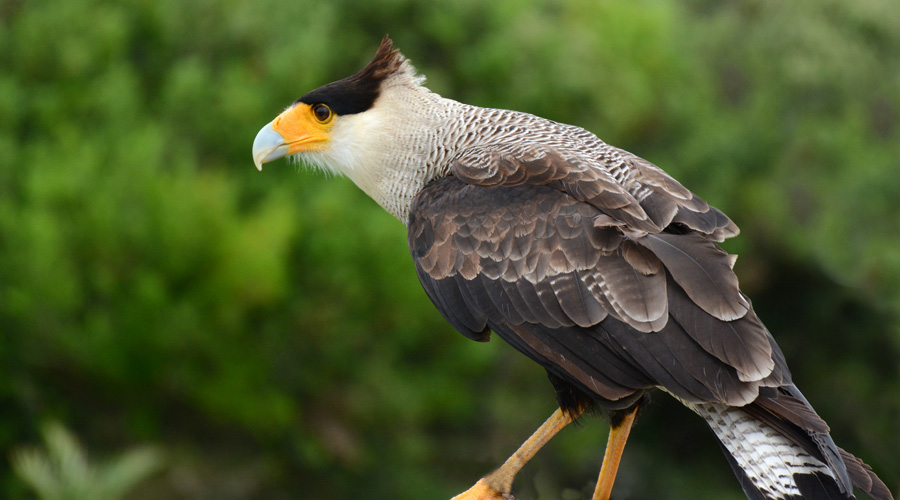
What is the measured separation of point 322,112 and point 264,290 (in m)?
5.62

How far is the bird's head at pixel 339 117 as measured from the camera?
443 cm

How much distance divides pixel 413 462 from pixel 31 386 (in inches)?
174

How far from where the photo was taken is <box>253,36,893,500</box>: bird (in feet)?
10.9

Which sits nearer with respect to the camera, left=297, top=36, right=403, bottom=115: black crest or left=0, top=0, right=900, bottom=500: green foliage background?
left=297, top=36, right=403, bottom=115: black crest

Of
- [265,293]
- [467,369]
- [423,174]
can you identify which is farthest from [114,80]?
[423,174]

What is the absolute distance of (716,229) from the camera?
150 inches

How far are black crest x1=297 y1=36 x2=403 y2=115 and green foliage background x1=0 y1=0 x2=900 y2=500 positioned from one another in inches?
188

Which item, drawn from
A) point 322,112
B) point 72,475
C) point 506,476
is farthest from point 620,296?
point 72,475

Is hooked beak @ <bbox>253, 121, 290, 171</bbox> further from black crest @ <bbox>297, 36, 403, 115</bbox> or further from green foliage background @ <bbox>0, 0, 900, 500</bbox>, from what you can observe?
green foliage background @ <bbox>0, 0, 900, 500</bbox>

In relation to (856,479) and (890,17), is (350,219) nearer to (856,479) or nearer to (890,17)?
(856,479)

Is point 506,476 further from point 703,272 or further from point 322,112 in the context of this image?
point 322,112

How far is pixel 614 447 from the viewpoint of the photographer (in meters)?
3.94

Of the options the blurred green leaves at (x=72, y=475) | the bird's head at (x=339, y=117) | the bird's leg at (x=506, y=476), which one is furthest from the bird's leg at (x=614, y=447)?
the blurred green leaves at (x=72, y=475)

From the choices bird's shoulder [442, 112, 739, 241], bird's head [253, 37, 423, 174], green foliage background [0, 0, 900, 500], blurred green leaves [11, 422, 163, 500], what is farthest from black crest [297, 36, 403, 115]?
green foliage background [0, 0, 900, 500]
